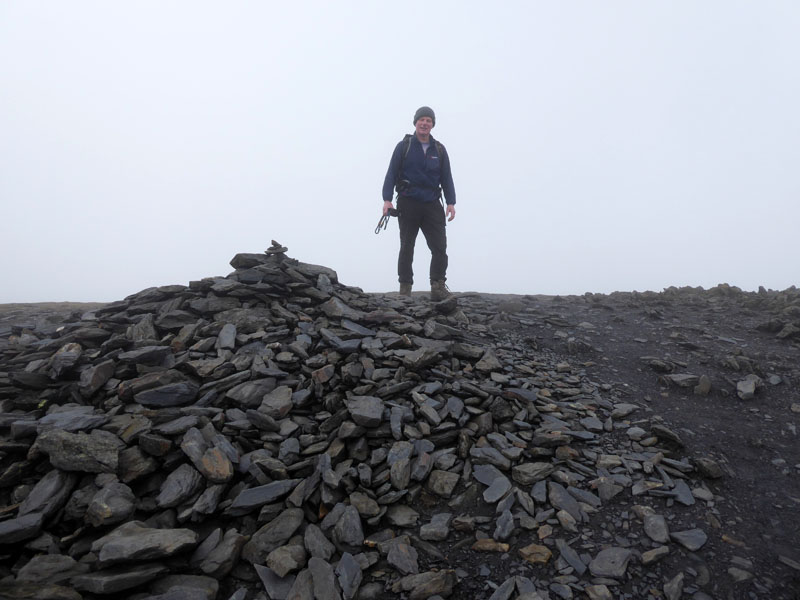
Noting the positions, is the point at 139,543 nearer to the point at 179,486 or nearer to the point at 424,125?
the point at 179,486

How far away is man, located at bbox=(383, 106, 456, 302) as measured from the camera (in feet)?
32.6

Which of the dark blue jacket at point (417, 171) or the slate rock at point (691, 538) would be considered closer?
the slate rock at point (691, 538)

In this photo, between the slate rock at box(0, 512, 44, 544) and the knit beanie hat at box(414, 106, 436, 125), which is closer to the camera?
the slate rock at box(0, 512, 44, 544)

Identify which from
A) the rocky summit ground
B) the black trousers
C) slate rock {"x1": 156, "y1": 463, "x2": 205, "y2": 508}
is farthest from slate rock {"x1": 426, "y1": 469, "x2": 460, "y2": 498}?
the black trousers

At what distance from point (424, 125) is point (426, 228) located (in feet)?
7.97

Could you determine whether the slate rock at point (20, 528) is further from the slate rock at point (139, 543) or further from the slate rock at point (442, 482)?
the slate rock at point (442, 482)

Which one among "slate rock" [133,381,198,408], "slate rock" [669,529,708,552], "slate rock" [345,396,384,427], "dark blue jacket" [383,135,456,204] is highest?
"dark blue jacket" [383,135,456,204]

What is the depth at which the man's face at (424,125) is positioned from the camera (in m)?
9.75

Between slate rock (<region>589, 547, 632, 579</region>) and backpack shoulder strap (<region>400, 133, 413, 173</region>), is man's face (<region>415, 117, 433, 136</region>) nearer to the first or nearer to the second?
backpack shoulder strap (<region>400, 133, 413, 173</region>)

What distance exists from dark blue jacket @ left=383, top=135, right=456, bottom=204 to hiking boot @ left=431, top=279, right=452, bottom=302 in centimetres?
210

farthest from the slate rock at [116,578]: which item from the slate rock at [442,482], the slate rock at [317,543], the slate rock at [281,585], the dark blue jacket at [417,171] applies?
the dark blue jacket at [417,171]

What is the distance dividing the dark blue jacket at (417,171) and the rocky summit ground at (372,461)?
145 inches

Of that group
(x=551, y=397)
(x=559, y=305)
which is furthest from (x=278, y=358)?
(x=559, y=305)

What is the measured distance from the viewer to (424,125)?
32.0ft
